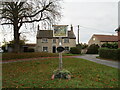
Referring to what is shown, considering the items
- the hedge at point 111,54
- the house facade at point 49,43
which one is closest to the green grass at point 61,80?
the hedge at point 111,54

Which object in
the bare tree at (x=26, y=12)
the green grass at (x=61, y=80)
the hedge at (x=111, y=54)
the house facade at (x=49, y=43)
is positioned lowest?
the green grass at (x=61, y=80)

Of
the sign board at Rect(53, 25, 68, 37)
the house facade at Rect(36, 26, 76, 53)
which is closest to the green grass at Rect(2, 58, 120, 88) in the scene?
the sign board at Rect(53, 25, 68, 37)

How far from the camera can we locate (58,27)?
707 cm

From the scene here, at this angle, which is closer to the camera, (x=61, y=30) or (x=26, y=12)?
(x=61, y=30)

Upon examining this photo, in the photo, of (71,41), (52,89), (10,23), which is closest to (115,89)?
(52,89)

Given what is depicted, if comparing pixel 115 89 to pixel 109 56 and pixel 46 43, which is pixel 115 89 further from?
pixel 46 43

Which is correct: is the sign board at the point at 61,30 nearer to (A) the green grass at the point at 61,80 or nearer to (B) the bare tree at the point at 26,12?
(A) the green grass at the point at 61,80

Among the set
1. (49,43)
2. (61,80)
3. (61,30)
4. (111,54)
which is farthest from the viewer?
(49,43)

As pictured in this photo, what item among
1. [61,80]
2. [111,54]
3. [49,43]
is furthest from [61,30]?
[49,43]

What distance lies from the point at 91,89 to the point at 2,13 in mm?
16573

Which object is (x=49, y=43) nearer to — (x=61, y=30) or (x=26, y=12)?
(x=26, y=12)

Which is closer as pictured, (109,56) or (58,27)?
(58,27)

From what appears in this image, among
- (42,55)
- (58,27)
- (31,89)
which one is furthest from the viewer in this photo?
(42,55)

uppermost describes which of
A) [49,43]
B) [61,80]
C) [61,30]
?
[61,30]
